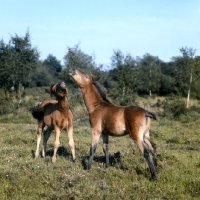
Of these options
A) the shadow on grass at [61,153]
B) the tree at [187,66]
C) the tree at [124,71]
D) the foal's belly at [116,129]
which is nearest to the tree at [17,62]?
the tree at [124,71]

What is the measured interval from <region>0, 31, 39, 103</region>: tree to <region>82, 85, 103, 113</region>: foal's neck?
23.1m

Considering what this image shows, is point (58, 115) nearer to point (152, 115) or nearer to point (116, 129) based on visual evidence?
point (116, 129)

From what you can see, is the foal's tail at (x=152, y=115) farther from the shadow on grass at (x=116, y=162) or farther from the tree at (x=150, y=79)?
the tree at (x=150, y=79)

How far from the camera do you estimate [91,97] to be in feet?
30.3

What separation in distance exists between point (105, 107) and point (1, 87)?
24.0m

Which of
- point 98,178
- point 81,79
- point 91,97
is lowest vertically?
point 98,178

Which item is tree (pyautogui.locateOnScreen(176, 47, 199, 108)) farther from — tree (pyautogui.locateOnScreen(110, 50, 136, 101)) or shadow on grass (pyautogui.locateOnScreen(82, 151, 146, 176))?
shadow on grass (pyautogui.locateOnScreen(82, 151, 146, 176))

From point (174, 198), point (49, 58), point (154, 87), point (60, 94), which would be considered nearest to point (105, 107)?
point (60, 94)

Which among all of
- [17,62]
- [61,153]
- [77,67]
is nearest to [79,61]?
[77,67]

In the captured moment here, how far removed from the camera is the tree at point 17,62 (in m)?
31.7

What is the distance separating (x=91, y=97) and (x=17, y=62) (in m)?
23.9

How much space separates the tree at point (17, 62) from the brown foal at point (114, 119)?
23123 millimetres

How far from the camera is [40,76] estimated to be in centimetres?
7206

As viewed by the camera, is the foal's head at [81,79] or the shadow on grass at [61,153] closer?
the foal's head at [81,79]
